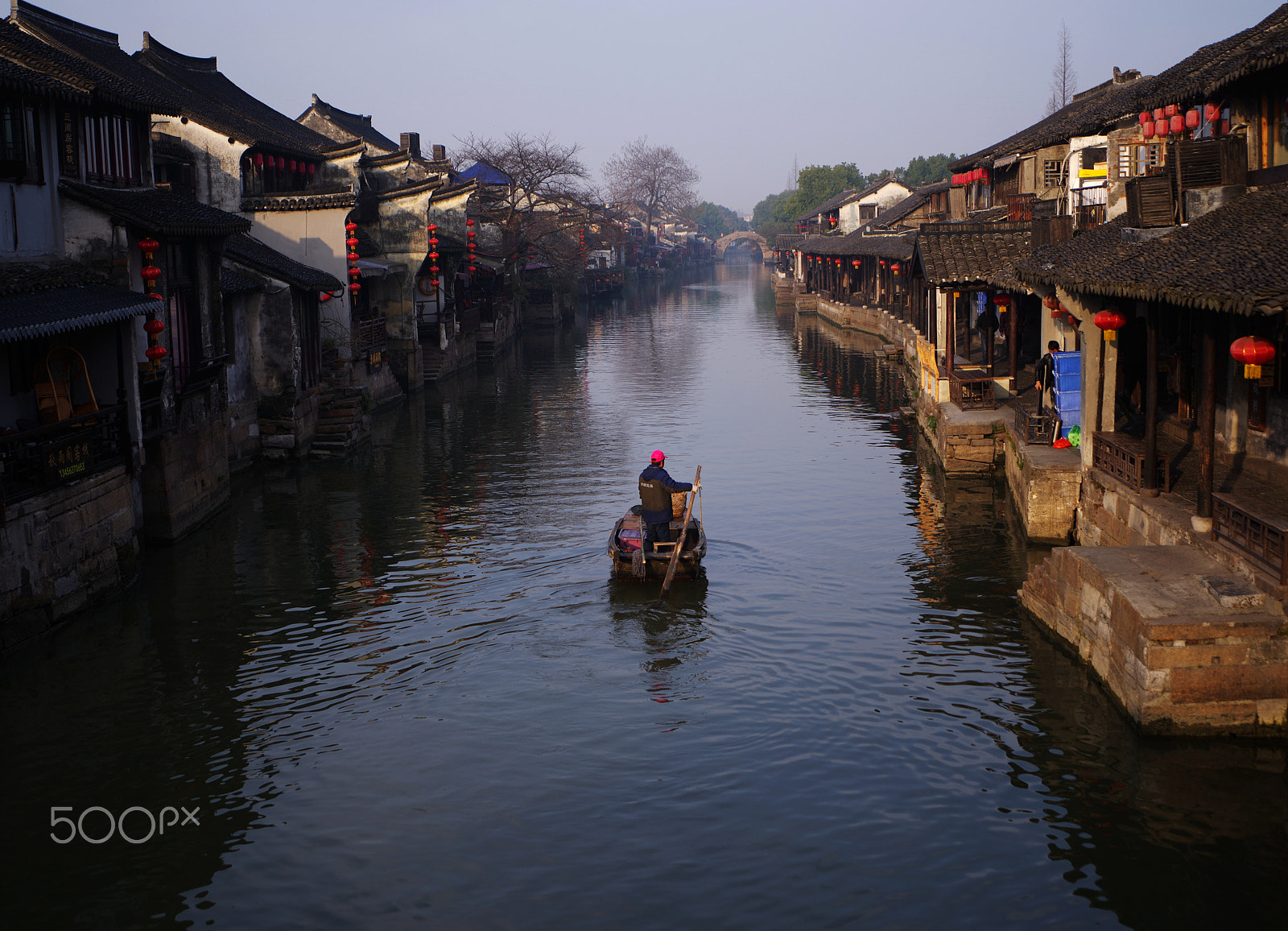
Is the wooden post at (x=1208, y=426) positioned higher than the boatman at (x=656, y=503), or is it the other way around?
the wooden post at (x=1208, y=426)

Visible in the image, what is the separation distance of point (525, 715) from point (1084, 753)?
5431 millimetres

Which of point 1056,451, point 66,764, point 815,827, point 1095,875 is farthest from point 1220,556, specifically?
point 66,764

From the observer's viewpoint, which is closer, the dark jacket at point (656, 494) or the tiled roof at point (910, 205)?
the dark jacket at point (656, 494)

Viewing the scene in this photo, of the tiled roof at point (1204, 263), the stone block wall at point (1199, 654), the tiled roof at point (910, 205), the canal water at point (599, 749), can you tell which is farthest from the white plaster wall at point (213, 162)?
the tiled roof at point (910, 205)

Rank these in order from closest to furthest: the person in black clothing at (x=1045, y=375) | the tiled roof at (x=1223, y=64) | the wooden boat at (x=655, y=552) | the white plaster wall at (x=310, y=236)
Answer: the tiled roof at (x=1223, y=64), the wooden boat at (x=655, y=552), the person in black clothing at (x=1045, y=375), the white plaster wall at (x=310, y=236)

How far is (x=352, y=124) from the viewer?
156 feet

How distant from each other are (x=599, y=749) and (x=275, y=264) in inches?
740

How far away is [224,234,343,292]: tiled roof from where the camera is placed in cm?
2456

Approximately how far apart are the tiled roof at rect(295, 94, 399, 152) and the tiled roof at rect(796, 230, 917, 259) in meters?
21.1

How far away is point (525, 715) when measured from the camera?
11.4m

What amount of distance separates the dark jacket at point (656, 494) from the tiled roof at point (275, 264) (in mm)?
12878

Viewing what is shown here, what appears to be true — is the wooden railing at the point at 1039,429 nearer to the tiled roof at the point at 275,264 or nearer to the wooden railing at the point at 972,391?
the wooden railing at the point at 972,391

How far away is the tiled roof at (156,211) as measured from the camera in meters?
16.0

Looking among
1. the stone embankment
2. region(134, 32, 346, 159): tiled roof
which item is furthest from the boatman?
region(134, 32, 346, 159): tiled roof
